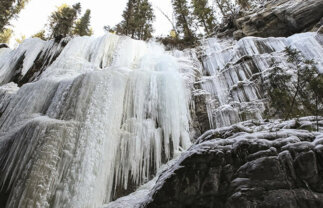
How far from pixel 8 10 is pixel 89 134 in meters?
15.8

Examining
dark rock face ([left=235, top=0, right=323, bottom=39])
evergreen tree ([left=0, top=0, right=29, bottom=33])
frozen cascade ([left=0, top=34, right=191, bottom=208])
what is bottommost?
frozen cascade ([left=0, top=34, right=191, bottom=208])

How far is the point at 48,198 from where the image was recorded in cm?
447

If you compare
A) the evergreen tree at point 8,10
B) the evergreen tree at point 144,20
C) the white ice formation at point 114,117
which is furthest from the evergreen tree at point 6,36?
the white ice formation at point 114,117

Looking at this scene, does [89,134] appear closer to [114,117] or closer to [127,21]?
[114,117]

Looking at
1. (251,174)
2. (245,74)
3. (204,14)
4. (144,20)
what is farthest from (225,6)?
(251,174)

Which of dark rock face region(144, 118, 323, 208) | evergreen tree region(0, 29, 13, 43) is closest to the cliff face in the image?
dark rock face region(144, 118, 323, 208)

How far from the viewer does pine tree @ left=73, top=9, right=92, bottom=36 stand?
20.6 m

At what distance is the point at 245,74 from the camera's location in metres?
8.22

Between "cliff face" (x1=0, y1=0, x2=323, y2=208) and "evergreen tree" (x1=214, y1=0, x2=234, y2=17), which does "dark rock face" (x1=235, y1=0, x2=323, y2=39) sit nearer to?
"cliff face" (x1=0, y1=0, x2=323, y2=208)

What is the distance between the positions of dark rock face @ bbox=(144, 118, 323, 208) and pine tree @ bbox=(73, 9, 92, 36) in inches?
805

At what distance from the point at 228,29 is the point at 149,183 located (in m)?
11.7

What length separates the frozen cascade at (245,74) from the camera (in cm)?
692

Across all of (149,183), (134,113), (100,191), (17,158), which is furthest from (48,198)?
(134,113)

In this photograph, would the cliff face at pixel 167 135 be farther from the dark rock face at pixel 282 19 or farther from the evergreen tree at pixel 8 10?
the evergreen tree at pixel 8 10
